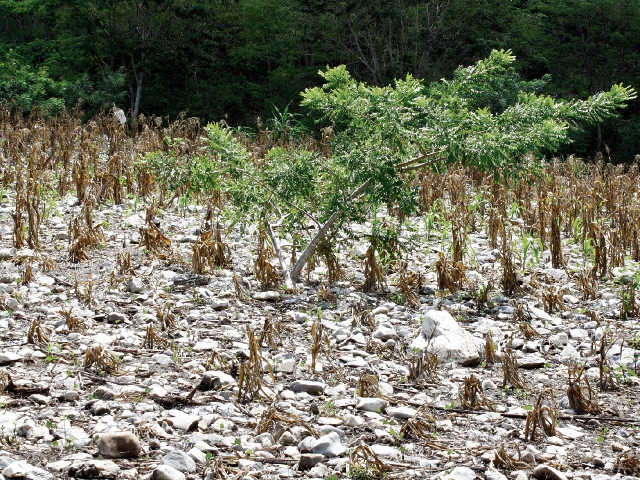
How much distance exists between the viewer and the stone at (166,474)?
2.99m

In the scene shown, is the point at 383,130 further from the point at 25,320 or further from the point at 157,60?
the point at 157,60

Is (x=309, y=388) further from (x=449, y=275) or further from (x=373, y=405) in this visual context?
(x=449, y=275)

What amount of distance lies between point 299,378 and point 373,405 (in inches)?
23.7

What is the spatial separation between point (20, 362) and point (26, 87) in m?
14.2

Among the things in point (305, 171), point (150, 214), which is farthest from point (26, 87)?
point (305, 171)

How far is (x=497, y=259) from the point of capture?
668 cm

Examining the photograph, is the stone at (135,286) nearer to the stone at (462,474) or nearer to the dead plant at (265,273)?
the dead plant at (265,273)

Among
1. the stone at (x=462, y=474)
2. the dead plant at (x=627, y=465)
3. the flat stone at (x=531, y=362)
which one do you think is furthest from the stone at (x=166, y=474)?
the flat stone at (x=531, y=362)

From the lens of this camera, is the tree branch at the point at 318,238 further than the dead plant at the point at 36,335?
Yes

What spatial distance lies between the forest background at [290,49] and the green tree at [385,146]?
13041mm

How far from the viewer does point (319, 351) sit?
15.3 feet

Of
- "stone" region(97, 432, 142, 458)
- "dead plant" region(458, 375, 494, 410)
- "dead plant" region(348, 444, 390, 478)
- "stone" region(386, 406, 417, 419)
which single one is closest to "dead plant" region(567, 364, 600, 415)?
"dead plant" region(458, 375, 494, 410)

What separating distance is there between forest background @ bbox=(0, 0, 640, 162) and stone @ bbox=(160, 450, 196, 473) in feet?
52.7

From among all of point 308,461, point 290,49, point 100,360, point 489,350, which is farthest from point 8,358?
point 290,49
